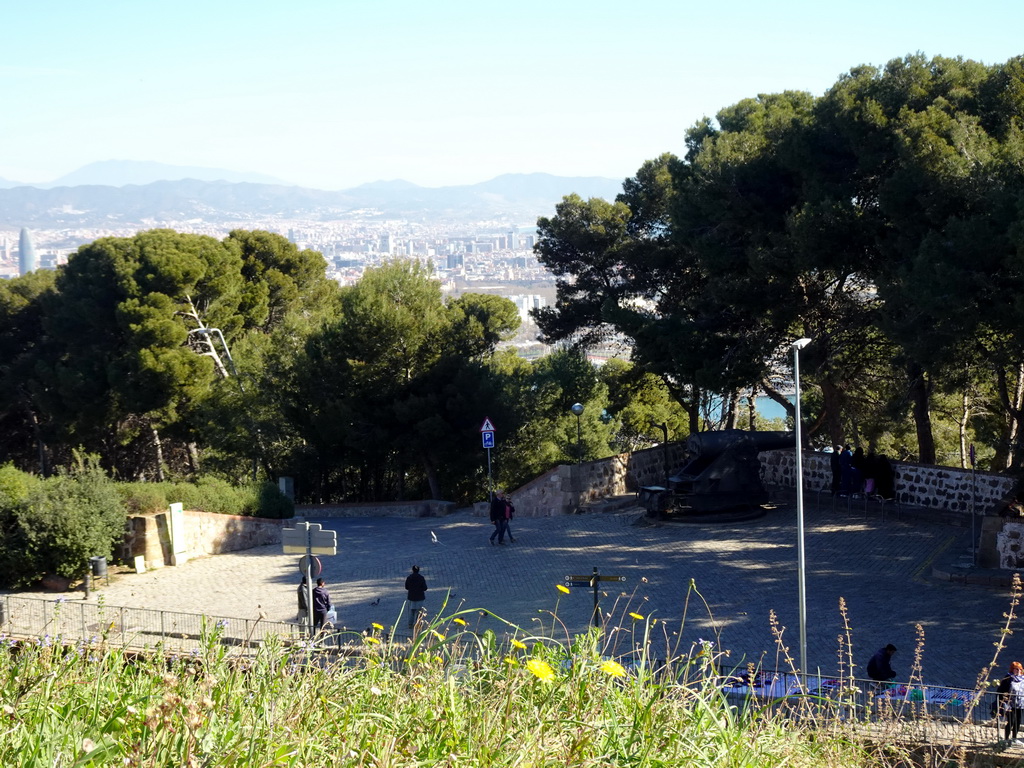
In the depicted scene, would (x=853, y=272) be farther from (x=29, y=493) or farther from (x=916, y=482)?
(x=29, y=493)

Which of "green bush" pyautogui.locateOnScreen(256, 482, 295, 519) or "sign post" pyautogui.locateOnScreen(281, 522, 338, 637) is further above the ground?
"sign post" pyautogui.locateOnScreen(281, 522, 338, 637)

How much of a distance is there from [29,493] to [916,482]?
15.6m

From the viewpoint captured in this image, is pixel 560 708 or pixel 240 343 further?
pixel 240 343

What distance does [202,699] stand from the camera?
447cm

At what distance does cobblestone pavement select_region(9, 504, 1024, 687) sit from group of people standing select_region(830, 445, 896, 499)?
1.69 ft

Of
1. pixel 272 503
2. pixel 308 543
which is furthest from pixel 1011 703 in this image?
pixel 272 503

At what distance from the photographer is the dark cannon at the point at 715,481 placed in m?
20.1

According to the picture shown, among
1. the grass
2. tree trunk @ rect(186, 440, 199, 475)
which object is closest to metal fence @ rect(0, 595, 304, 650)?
the grass

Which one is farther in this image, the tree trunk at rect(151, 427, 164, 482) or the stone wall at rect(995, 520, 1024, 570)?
the tree trunk at rect(151, 427, 164, 482)

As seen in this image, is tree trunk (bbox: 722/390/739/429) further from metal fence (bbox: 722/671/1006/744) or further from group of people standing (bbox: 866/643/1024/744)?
group of people standing (bbox: 866/643/1024/744)

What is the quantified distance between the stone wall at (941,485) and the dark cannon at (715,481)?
1.98 metres

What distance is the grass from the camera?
13.8 feet

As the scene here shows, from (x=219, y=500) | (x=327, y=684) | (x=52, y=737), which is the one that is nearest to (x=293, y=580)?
(x=219, y=500)

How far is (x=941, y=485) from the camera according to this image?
63.8ft
